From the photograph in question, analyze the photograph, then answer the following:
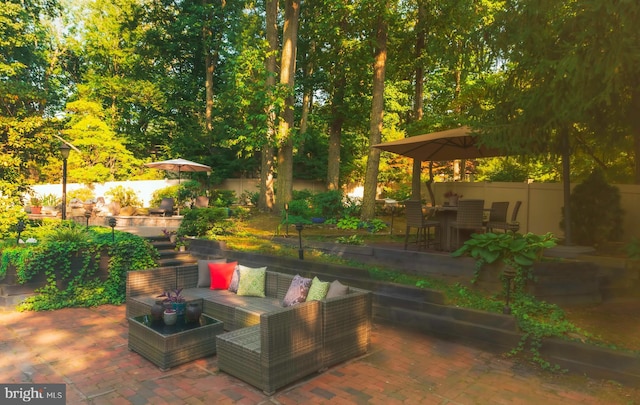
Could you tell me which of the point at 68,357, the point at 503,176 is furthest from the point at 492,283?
the point at 503,176

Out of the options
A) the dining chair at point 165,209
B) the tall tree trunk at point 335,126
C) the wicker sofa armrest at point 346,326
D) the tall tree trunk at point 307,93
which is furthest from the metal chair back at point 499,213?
the tall tree trunk at point 307,93

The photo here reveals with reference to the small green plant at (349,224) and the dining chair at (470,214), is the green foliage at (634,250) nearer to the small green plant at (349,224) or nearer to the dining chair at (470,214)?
the dining chair at (470,214)

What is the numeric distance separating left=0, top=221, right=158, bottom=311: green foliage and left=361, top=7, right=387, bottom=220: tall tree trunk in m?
5.80

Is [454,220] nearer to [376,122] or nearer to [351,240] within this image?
[351,240]

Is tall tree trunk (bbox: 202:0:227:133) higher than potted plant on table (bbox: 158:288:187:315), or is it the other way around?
tall tree trunk (bbox: 202:0:227:133)

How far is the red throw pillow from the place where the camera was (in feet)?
18.4

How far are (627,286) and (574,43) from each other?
11.3 ft

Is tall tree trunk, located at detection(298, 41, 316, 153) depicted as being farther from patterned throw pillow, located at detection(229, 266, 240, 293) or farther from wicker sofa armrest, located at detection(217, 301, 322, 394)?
wicker sofa armrest, located at detection(217, 301, 322, 394)

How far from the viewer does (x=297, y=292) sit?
4617 millimetres

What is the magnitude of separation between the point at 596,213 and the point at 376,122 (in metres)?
5.59

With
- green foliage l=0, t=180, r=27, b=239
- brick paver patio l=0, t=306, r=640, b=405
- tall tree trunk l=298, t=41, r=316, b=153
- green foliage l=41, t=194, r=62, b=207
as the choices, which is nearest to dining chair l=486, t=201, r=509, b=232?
brick paver patio l=0, t=306, r=640, b=405

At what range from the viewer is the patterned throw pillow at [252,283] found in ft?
17.1

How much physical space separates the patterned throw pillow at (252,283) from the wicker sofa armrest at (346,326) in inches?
59.0

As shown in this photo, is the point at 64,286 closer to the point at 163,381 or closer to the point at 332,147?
the point at 163,381
